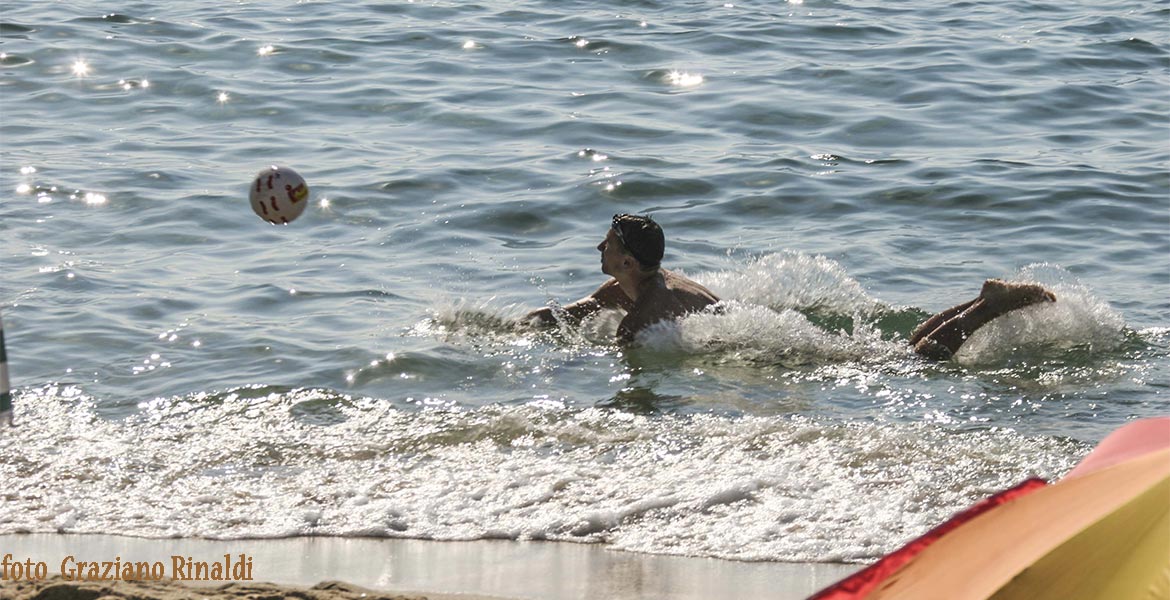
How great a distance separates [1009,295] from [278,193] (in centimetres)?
405

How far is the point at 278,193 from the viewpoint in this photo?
27.4 ft

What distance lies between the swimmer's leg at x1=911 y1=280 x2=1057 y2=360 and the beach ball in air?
3.61 metres

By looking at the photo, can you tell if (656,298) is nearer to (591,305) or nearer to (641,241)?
(641,241)

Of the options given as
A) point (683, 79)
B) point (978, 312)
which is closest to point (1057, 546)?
point (978, 312)

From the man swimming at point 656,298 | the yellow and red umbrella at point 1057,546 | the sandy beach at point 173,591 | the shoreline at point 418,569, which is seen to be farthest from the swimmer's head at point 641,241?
the yellow and red umbrella at point 1057,546

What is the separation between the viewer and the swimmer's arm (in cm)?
995

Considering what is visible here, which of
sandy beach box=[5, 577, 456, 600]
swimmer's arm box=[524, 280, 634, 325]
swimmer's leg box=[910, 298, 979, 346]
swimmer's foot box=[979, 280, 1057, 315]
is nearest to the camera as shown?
sandy beach box=[5, 577, 456, 600]

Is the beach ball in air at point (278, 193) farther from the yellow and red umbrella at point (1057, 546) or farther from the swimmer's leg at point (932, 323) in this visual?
the yellow and red umbrella at point (1057, 546)

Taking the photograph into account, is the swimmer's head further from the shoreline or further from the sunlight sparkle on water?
the sunlight sparkle on water

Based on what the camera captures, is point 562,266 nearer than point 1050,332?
No

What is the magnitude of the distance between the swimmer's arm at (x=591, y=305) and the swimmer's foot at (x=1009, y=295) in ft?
7.22

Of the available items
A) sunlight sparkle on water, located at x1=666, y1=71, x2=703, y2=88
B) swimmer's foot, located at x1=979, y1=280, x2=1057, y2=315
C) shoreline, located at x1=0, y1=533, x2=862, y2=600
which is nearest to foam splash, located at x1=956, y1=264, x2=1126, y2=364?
swimmer's foot, located at x1=979, y1=280, x2=1057, y2=315

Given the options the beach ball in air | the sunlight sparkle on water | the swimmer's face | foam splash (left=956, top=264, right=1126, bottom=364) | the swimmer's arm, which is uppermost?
the beach ball in air

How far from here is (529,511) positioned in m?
6.55
